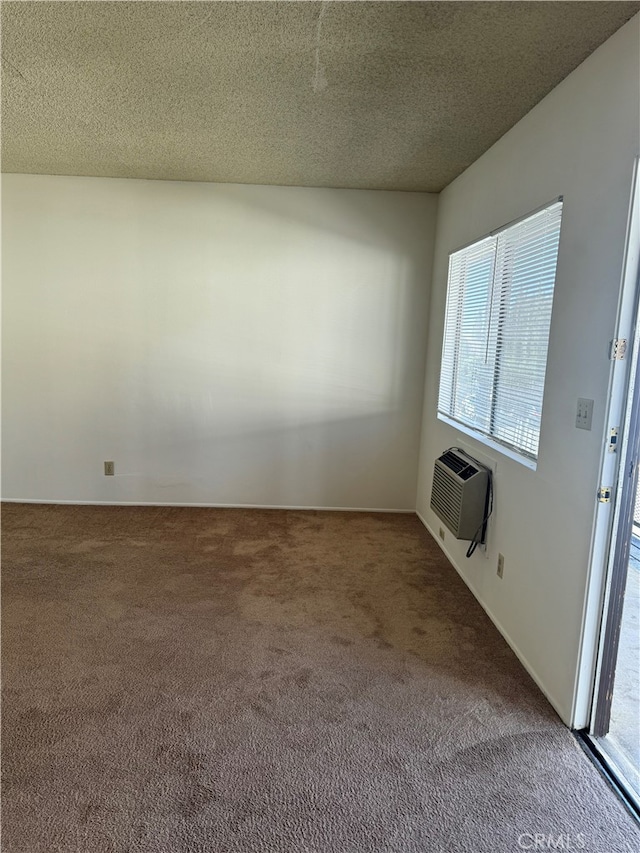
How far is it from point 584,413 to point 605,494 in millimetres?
314

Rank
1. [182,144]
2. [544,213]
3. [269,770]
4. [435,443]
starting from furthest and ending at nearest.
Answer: [435,443], [182,144], [544,213], [269,770]

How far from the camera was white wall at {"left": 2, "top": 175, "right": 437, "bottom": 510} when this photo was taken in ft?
13.4

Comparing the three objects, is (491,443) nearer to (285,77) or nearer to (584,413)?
(584,413)

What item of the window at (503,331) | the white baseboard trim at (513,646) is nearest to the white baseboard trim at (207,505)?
the white baseboard trim at (513,646)

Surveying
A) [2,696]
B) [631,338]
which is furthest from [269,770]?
[631,338]

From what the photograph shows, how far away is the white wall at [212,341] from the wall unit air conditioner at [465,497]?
1.26 metres

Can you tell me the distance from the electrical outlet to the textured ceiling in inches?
50.9

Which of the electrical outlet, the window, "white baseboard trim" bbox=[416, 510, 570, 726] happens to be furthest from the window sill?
"white baseboard trim" bbox=[416, 510, 570, 726]

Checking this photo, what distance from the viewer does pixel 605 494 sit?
1841 millimetres

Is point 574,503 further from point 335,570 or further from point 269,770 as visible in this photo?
point 335,570

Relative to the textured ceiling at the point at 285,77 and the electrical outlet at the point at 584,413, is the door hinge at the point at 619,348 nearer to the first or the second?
the electrical outlet at the point at 584,413

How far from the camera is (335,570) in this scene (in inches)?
129

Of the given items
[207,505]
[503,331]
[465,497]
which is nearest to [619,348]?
[503,331]

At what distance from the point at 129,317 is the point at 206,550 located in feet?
6.54
